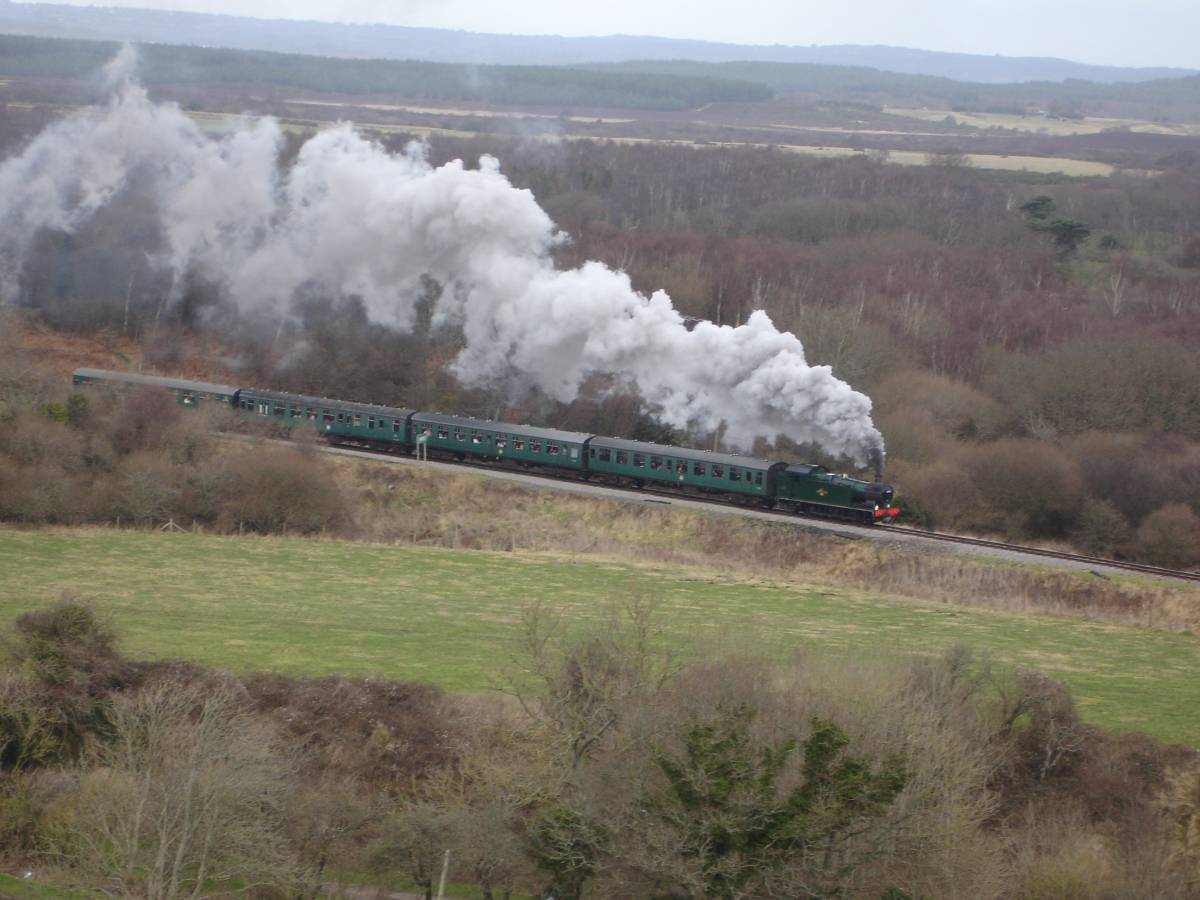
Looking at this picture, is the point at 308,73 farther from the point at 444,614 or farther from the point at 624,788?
the point at 624,788

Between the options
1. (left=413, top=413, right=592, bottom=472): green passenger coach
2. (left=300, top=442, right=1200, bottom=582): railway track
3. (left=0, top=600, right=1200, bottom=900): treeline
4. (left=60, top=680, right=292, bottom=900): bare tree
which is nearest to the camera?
(left=0, top=600, right=1200, bottom=900): treeline

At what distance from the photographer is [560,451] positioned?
182 ft

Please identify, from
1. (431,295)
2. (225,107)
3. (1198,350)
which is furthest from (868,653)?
(225,107)

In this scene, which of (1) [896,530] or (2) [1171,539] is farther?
(2) [1171,539]

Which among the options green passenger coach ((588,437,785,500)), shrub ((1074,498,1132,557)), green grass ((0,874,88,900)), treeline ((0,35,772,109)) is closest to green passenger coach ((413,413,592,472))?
green passenger coach ((588,437,785,500))

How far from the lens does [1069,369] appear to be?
6850 centimetres

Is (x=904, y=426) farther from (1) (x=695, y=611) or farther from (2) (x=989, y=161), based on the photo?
(2) (x=989, y=161)

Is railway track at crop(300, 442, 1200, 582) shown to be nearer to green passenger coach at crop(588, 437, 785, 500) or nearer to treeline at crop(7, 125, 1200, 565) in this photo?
green passenger coach at crop(588, 437, 785, 500)

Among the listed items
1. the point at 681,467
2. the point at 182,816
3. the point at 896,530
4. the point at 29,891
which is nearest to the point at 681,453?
the point at 681,467

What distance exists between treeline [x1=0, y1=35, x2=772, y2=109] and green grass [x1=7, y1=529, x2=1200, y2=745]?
83.7 m

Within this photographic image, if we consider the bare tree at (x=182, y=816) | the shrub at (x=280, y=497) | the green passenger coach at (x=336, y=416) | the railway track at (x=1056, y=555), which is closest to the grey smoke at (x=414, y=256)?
the railway track at (x=1056, y=555)

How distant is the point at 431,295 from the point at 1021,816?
4422cm

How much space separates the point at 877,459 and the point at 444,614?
18527 millimetres

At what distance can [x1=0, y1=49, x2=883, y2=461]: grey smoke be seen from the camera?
5097 cm
